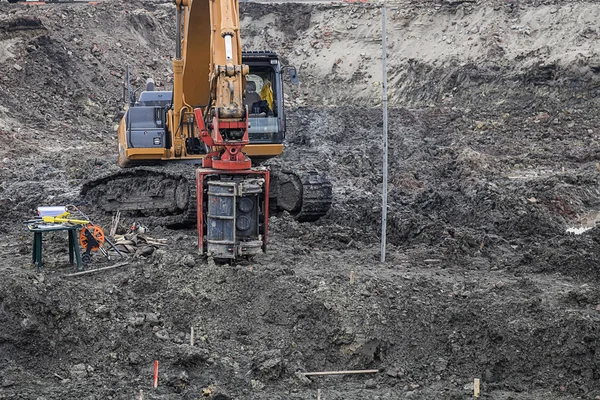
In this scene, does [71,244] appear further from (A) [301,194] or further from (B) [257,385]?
(A) [301,194]

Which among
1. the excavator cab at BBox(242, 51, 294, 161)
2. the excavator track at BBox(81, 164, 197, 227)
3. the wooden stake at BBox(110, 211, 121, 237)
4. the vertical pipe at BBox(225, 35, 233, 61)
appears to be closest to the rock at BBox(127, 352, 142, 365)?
the vertical pipe at BBox(225, 35, 233, 61)

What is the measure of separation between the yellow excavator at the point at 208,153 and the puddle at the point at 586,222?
12.7ft

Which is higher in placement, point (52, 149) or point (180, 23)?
point (180, 23)

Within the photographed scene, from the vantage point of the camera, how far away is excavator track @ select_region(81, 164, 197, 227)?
528 inches

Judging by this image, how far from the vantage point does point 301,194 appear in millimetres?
13461

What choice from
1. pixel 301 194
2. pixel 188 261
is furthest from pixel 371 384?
pixel 301 194

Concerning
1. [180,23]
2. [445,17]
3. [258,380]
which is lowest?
[258,380]

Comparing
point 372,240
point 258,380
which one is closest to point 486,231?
point 372,240

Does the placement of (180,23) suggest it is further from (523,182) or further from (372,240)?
(523,182)

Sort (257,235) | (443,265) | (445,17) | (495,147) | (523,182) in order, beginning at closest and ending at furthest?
1. (257,235)
2. (443,265)
3. (523,182)
4. (495,147)
5. (445,17)

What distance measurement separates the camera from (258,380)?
297 inches

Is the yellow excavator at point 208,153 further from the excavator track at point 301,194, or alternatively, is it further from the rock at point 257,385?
the rock at point 257,385

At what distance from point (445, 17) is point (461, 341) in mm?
25936

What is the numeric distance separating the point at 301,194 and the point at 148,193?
8.31 ft
